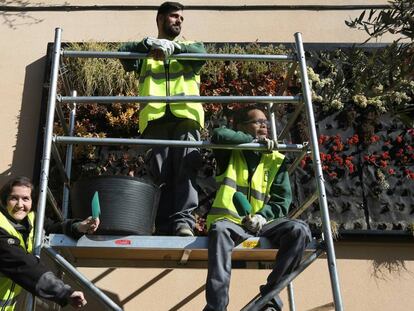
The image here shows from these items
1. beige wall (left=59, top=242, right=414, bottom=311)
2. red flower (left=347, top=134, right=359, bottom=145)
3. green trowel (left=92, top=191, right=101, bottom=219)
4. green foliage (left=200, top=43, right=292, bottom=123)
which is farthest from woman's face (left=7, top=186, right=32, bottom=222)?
red flower (left=347, top=134, right=359, bottom=145)

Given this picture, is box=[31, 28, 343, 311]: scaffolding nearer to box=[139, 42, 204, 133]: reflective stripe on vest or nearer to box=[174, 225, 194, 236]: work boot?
box=[174, 225, 194, 236]: work boot

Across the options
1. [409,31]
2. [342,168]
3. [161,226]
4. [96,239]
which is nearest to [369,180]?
[342,168]

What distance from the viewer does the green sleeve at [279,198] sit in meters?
4.08

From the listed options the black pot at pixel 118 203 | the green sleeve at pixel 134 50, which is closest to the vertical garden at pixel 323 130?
the green sleeve at pixel 134 50

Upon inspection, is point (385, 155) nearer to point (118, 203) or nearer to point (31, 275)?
point (118, 203)

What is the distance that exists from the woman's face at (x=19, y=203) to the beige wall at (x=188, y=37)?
1.28 m

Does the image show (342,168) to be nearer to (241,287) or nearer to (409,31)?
(241,287)

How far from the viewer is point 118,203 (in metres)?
3.75

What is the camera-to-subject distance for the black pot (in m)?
3.73

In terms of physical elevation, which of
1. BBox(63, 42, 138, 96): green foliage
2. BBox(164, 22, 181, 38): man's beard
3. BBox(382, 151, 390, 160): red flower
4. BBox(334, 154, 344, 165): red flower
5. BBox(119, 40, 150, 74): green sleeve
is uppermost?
BBox(63, 42, 138, 96): green foliage

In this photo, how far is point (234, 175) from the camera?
13.9 ft

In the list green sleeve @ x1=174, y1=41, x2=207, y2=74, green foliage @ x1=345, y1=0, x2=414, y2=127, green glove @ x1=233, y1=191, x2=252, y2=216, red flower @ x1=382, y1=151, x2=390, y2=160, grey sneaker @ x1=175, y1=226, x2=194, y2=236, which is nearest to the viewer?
green glove @ x1=233, y1=191, x2=252, y2=216

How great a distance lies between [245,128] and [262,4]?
8.90ft

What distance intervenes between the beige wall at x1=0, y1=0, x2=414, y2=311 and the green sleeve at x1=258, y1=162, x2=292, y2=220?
128 cm
